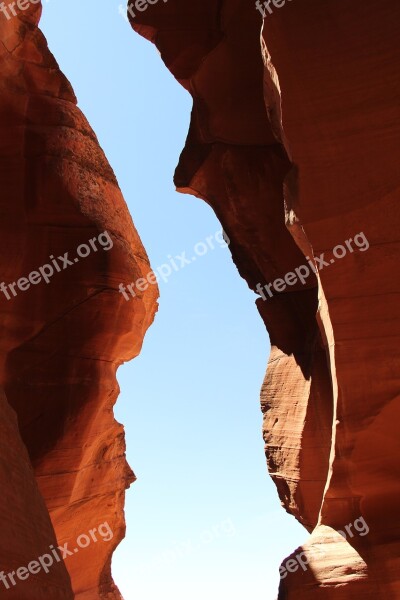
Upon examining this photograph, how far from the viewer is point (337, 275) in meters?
6.29

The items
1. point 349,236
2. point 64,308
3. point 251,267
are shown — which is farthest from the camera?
point 251,267

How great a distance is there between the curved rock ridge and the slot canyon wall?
3cm

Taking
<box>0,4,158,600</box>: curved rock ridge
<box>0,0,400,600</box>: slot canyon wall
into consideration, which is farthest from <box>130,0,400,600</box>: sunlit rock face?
<box>0,4,158,600</box>: curved rock ridge

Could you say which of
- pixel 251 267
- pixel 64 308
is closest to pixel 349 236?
pixel 64 308

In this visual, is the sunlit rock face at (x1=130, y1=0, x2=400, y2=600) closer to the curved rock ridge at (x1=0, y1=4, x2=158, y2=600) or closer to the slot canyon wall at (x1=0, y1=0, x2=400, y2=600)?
the slot canyon wall at (x1=0, y1=0, x2=400, y2=600)

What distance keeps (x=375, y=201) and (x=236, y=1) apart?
621 cm

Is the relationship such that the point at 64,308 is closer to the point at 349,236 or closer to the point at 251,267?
the point at 251,267

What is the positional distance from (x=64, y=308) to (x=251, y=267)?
3620 mm

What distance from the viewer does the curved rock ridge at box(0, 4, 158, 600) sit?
949cm

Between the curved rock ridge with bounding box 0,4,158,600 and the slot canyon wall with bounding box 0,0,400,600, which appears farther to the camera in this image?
the curved rock ridge with bounding box 0,4,158,600

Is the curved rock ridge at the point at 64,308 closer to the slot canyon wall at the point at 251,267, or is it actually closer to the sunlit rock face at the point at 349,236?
the slot canyon wall at the point at 251,267

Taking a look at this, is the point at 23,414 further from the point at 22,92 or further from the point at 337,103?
the point at 337,103

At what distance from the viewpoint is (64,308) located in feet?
32.5

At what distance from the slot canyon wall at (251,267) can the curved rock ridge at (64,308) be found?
0.10 ft
